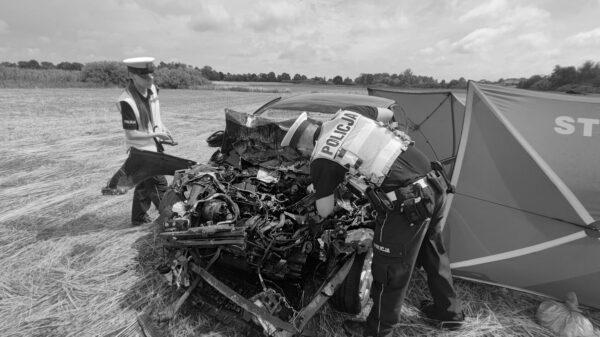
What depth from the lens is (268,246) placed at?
2.36 meters

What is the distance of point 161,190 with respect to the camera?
402 cm

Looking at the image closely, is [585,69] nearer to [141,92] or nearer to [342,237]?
[342,237]

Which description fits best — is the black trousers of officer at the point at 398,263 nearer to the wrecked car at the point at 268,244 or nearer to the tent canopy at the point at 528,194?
the wrecked car at the point at 268,244

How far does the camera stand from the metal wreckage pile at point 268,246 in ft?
7.40

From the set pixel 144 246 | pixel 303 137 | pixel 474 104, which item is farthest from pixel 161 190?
pixel 474 104

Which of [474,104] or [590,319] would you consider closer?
[590,319]

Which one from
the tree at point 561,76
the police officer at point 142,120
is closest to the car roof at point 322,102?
the police officer at point 142,120

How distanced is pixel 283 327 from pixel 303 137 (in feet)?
3.98

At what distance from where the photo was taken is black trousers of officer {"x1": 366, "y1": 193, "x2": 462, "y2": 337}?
83.8 inches

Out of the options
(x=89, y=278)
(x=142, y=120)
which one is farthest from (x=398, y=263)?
(x=142, y=120)

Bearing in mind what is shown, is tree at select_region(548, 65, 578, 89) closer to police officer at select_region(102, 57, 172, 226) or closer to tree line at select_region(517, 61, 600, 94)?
tree line at select_region(517, 61, 600, 94)

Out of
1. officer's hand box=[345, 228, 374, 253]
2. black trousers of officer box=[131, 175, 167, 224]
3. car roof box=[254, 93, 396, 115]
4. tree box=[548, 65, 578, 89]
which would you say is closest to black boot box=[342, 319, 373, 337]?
officer's hand box=[345, 228, 374, 253]

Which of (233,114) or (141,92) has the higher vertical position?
(141,92)

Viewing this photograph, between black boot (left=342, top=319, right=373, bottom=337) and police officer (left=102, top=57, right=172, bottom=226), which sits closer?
black boot (left=342, top=319, right=373, bottom=337)
